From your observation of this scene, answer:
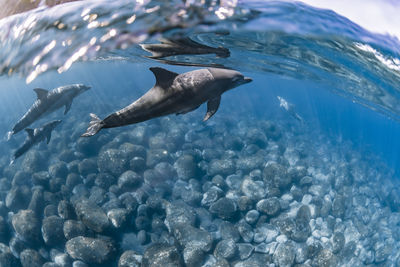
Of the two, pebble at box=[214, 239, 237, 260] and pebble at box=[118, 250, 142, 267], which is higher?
pebble at box=[214, 239, 237, 260]

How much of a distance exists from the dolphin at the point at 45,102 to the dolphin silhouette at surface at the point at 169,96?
776 cm

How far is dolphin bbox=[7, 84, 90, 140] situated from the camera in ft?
32.0

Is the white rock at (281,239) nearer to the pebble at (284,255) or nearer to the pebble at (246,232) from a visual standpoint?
the pebble at (284,255)

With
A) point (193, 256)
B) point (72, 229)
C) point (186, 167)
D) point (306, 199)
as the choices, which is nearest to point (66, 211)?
point (72, 229)

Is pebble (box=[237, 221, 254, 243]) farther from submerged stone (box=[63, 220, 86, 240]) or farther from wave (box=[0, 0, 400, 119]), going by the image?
wave (box=[0, 0, 400, 119])

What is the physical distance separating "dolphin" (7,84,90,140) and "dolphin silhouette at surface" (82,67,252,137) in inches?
306

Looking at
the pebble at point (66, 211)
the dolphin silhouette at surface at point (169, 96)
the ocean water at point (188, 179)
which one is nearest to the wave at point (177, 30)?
the ocean water at point (188, 179)

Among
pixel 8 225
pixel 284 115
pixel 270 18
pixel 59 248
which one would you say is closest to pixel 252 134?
pixel 270 18

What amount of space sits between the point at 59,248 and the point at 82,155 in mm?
5512

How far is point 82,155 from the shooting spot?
13211 mm

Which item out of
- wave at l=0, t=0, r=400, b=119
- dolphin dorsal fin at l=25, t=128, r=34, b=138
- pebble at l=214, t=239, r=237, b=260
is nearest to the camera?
wave at l=0, t=0, r=400, b=119

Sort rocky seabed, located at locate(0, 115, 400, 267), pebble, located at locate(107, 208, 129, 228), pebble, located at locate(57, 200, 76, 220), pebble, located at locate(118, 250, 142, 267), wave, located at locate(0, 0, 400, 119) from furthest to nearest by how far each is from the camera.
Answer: pebble, located at locate(57, 200, 76, 220) → pebble, located at locate(107, 208, 129, 228) → rocky seabed, located at locate(0, 115, 400, 267) → pebble, located at locate(118, 250, 142, 267) → wave, located at locate(0, 0, 400, 119)

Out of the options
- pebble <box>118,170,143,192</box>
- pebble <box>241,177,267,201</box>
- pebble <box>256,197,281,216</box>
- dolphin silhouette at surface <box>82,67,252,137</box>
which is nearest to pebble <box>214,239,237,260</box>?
pebble <box>256,197,281,216</box>

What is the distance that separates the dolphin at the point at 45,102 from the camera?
32.0ft
